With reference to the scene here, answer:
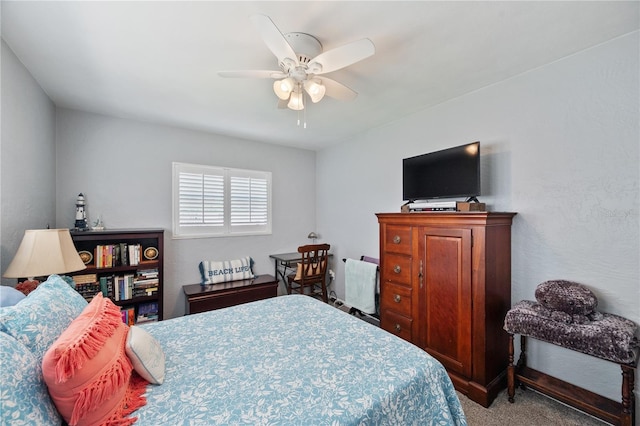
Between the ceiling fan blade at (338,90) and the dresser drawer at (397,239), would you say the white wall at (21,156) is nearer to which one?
the ceiling fan blade at (338,90)

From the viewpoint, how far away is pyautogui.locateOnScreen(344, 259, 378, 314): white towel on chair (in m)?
3.10

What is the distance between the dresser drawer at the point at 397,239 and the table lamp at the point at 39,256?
8.44 ft

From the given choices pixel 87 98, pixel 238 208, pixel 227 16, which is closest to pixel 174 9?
pixel 227 16

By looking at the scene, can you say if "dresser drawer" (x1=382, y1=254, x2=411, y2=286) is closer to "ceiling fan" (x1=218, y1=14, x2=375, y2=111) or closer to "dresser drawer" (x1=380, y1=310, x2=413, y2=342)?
"dresser drawer" (x1=380, y1=310, x2=413, y2=342)

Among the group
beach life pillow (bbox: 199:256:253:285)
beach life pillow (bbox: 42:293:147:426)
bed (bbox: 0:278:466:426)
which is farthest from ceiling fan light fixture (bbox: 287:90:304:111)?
beach life pillow (bbox: 199:256:253:285)

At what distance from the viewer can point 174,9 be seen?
1480mm

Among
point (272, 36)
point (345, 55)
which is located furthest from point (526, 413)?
point (272, 36)

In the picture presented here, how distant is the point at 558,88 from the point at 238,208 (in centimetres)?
369

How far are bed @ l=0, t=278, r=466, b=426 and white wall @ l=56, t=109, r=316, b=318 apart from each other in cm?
194

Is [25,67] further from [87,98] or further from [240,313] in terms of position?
[240,313]

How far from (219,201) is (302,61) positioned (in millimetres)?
2550

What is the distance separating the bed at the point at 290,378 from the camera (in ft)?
3.16

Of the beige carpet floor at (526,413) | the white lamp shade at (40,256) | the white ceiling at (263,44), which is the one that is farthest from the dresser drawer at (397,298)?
the white lamp shade at (40,256)

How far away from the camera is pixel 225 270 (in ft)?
11.9
